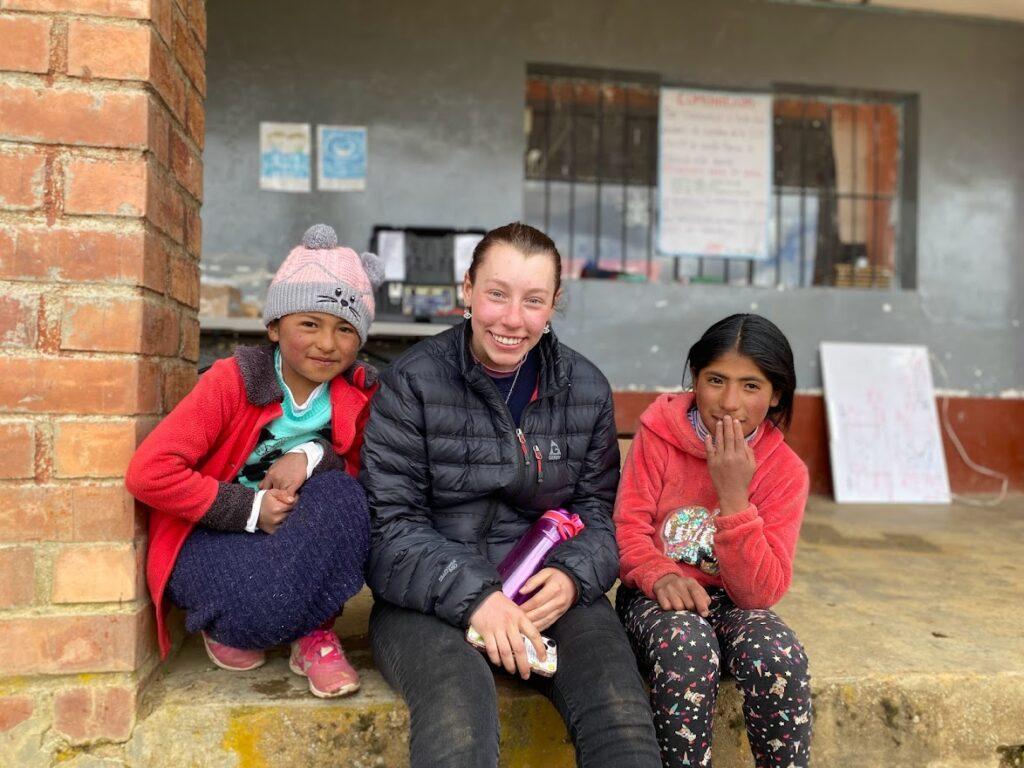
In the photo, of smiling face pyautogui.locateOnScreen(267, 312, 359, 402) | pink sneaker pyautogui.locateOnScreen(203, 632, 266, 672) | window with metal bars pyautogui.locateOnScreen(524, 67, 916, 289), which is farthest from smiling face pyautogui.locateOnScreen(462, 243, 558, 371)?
window with metal bars pyautogui.locateOnScreen(524, 67, 916, 289)

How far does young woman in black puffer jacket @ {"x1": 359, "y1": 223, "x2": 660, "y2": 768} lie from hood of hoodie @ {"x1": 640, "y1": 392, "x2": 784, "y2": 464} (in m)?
0.12

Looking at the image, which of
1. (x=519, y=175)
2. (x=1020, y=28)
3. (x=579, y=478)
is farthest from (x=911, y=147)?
(x=579, y=478)

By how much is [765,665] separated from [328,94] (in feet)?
14.0

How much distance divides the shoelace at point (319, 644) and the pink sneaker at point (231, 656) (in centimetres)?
14

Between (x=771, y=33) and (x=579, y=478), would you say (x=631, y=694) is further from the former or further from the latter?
(x=771, y=33)

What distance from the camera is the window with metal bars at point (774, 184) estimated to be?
5445 millimetres

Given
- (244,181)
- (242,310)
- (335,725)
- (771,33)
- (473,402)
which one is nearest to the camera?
(335,725)

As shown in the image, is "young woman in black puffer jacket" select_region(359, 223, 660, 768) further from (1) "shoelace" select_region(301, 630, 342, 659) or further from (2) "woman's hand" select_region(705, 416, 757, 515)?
(2) "woman's hand" select_region(705, 416, 757, 515)

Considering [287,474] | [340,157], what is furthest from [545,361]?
[340,157]

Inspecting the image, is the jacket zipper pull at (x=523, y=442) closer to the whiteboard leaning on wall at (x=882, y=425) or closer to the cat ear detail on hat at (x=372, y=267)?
the cat ear detail on hat at (x=372, y=267)

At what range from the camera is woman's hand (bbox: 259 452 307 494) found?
1875 millimetres

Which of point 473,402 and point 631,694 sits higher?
point 473,402

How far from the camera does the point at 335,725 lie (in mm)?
1794

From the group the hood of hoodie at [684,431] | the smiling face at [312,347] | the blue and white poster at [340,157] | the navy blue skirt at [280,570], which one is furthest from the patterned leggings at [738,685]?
the blue and white poster at [340,157]
